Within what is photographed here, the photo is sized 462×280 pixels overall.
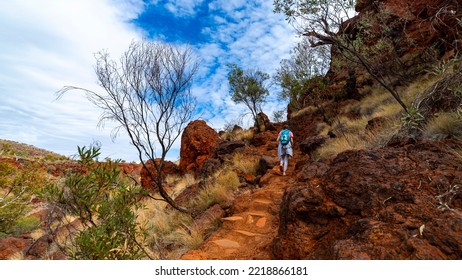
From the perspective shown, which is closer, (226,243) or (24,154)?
(226,243)

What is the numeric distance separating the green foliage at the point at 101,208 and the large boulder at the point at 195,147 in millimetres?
12785

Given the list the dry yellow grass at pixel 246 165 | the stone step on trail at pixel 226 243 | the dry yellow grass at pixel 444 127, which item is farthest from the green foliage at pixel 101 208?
the dry yellow grass at pixel 246 165

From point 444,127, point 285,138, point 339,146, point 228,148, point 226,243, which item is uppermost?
point 228,148

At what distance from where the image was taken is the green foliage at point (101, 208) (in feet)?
10.9

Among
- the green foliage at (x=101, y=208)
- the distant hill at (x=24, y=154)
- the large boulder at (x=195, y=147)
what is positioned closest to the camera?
the green foliage at (x=101, y=208)

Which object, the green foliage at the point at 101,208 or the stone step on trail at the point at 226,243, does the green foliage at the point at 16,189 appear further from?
the green foliage at the point at 101,208

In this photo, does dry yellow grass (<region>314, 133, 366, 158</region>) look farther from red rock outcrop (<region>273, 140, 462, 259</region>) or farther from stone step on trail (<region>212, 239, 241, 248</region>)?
stone step on trail (<region>212, 239, 241, 248</region>)

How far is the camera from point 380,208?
3363mm

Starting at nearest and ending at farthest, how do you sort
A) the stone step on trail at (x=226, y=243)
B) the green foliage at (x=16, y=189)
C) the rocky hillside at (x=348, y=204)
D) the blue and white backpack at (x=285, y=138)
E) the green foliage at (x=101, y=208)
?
the rocky hillside at (x=348, y=204), the green foliage at (x=101, y=208), the stone step on trail at (x=226, y=243), the blue and white backpack at (x=285, y=138), the green foliage at (x=16, y=189)

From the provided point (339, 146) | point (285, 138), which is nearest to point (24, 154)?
point (285, 138)

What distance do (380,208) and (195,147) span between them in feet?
47.0

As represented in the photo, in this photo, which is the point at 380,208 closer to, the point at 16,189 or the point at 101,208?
the point at 101,208

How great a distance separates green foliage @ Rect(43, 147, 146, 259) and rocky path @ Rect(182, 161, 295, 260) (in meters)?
1.68
